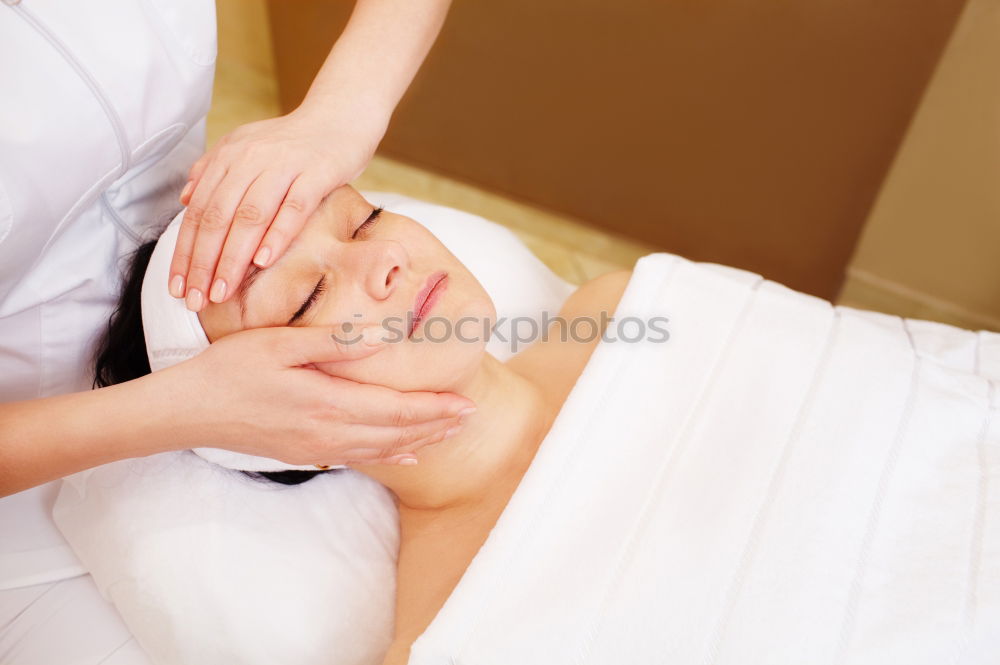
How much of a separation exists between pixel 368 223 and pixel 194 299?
270 mm

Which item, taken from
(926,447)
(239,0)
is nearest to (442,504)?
(926,447)

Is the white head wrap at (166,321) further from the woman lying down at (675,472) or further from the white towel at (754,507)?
the white towel at (754,507)

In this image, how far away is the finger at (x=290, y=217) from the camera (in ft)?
3.30

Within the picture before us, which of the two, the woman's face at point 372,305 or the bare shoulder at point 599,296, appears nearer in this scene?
the woman's face at point 372,305

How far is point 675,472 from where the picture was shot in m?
1.14

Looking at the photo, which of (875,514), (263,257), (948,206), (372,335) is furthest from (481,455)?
(948,206)

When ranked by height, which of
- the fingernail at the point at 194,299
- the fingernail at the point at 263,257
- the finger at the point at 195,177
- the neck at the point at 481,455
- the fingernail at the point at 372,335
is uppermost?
the finger at the point at 195,177

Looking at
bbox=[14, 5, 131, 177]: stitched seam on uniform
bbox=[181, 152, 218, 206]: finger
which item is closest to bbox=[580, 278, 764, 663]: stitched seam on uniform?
bbox=[181, 152, 218, 206]: finger

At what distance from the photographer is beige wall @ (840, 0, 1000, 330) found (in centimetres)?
181

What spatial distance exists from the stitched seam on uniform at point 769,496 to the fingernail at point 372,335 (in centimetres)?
56

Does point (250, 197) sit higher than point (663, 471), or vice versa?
point (250, 197)

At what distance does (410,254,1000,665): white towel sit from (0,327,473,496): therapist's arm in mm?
292

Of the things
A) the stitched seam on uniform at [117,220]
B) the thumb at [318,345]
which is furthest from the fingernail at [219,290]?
the stitched seam on uniform at [117,220]

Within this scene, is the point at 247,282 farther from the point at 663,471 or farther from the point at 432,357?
the point at 663,471
